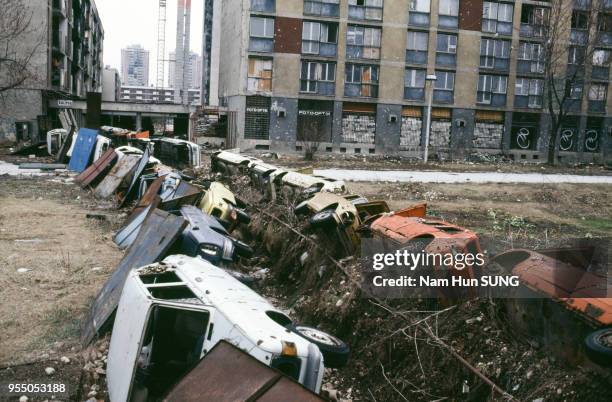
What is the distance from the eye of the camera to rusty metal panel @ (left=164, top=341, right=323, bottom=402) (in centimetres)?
312

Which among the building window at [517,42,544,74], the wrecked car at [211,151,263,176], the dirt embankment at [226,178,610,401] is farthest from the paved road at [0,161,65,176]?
the building window at [517,42,544,74]

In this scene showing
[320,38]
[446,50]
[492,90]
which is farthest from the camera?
[492,90]

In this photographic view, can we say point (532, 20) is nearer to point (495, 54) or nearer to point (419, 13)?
point (495, 54)

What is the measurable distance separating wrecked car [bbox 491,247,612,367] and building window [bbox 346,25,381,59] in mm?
31279

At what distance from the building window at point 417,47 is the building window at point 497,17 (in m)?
4.07

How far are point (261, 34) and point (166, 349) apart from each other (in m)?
31.4

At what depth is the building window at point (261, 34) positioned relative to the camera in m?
34.1

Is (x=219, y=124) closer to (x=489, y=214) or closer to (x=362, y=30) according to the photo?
(x=362, y=30)

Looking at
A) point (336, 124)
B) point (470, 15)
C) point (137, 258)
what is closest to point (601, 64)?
point (470, 15)

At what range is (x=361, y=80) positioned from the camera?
35.4 m

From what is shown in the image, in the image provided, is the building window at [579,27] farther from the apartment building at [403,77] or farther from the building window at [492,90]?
the building window at [492,90]

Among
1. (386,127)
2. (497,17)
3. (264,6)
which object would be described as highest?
(497,17)

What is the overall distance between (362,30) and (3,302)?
3139 cm

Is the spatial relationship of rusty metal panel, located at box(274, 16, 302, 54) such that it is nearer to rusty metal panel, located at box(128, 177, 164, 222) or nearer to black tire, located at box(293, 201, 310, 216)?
rusty metal panel, located at box(128, 177, 164, 222)
